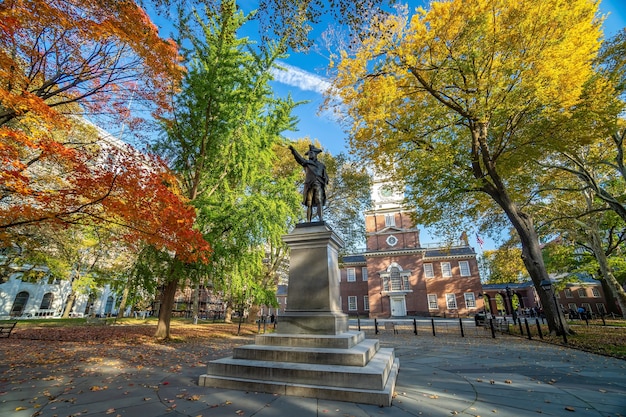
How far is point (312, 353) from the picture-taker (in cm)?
506

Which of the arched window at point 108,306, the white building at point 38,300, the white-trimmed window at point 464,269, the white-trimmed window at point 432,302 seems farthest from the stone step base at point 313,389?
the arched window at point 108,306

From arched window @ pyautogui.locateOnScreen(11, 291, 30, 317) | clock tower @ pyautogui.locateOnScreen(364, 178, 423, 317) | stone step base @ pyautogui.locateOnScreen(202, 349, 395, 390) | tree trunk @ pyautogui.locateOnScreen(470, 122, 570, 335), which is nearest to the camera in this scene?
stone step base @ pyautogui.locateOnScreen(202, 349, 395, 390)

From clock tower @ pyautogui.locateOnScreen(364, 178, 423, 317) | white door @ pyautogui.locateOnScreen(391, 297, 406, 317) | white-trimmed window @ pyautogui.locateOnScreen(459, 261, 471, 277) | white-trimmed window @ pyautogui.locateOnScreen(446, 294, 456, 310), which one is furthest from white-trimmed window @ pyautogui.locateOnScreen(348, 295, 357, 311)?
white-trimmed window @ pyautogui.locateOnScreen(459, 261, 471, 277)

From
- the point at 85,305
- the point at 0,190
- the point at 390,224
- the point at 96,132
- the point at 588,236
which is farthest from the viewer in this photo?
the point at 390,224

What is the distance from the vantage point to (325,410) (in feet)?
12.1

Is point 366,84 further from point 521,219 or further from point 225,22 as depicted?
point 521,219

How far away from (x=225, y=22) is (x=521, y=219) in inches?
665

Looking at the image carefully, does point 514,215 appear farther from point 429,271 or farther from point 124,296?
point 124,296

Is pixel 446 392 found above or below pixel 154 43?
below

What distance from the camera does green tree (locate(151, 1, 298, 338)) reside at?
11.7 meters

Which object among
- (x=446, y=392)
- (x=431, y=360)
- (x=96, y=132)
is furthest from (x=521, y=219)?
(x=96, y=132)

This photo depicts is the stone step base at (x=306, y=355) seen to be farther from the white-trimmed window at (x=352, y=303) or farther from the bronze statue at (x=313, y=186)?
the white-trimmed window at (x=352, y=303)

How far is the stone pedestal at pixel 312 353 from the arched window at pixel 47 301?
41693mm

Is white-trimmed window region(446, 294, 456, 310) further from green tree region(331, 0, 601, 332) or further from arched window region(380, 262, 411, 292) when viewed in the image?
green tree region(331, 0, 601, 332)
